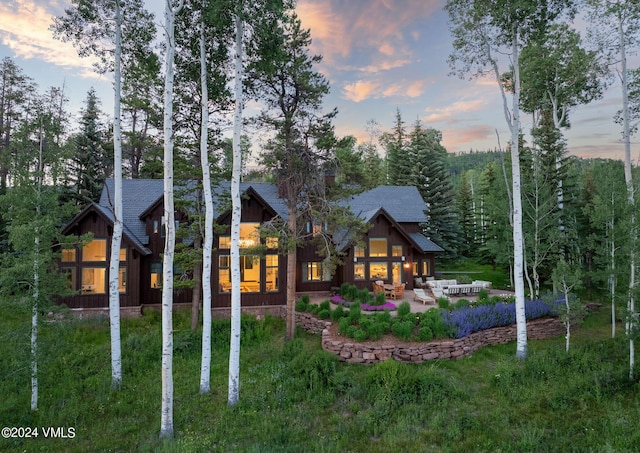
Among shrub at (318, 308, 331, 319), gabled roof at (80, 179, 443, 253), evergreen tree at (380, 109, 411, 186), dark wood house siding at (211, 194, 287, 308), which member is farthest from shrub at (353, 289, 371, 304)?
evergreen tree at (380, 109, 411, 186)

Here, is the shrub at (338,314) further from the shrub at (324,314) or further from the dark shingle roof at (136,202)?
the dark shingle roof at (136,202)

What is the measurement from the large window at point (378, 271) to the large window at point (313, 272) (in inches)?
104

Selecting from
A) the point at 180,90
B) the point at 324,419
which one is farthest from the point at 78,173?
the point at 324,419

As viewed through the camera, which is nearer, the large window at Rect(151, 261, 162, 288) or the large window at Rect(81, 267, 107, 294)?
the large window at Rect(81, 267, 107, 294)

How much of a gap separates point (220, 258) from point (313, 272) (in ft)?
17.7

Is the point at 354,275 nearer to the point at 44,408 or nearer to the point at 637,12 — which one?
the point at 44,408

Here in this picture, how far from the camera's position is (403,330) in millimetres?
9883

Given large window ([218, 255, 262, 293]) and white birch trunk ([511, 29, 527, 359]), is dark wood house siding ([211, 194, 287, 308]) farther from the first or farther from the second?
white birch trunk ([511, 29, 527, 359])

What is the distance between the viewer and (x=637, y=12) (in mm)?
10406

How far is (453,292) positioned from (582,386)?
31.8 feet

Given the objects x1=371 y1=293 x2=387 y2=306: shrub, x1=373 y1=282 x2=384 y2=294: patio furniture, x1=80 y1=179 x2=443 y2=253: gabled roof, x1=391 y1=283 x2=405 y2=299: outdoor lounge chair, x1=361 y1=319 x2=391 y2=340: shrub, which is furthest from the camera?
x1=373 y1=282 x2=384 y2=294: patio furniture

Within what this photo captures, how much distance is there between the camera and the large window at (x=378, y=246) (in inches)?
713

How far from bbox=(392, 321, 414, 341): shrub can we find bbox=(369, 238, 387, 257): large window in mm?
8095

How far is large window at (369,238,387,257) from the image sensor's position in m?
18.1
